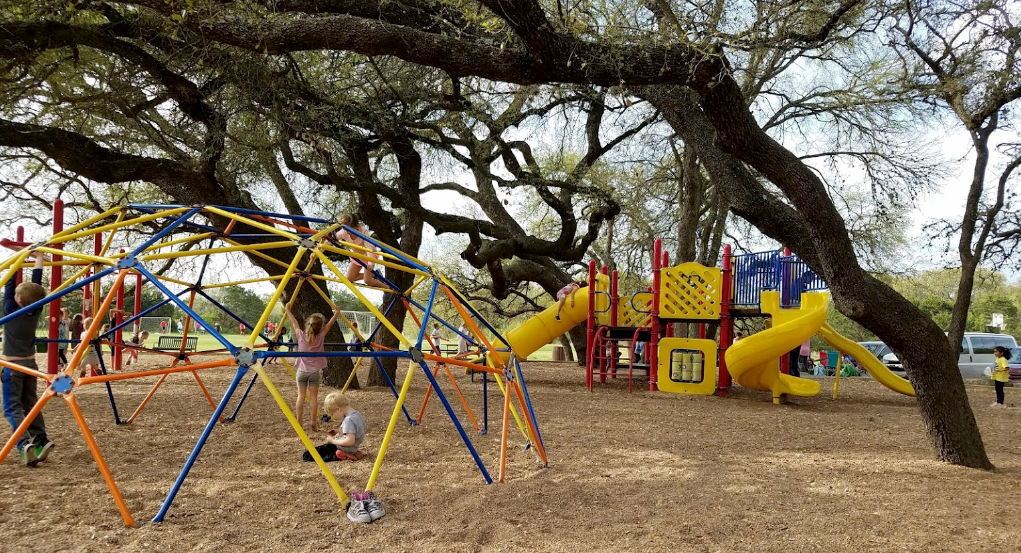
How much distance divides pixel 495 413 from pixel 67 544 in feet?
18.3

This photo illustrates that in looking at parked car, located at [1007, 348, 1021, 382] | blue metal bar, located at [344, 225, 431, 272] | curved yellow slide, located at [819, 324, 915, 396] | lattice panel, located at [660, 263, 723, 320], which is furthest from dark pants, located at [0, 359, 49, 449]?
parked car, located at [1007, 348, 1021, 382]

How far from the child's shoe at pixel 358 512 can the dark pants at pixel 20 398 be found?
2479mm

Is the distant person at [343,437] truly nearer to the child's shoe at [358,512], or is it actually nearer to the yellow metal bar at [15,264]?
the child's shoe at [358,512]

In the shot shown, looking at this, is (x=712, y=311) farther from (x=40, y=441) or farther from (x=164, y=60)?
(x=40, y=441)

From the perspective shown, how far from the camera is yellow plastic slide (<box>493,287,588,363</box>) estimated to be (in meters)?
13.4

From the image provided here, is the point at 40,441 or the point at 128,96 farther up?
the point at 128,96

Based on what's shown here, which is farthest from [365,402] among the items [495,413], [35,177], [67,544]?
[35,177]

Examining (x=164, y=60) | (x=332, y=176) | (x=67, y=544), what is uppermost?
(x=164, y=60)

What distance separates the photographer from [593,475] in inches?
205

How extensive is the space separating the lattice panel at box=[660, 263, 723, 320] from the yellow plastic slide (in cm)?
193

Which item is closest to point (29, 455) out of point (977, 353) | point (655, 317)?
point (655, 317)

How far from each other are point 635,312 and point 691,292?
5.82 ft

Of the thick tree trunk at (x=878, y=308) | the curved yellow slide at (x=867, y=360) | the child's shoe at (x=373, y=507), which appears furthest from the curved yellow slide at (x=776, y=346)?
the child's shoe at (x=373, y=507)

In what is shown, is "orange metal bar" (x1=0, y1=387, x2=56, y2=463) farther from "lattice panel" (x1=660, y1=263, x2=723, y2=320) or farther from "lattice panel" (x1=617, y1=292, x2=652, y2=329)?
"lattice panel" (x1=617, y1=292, x2=652, y2=329)
